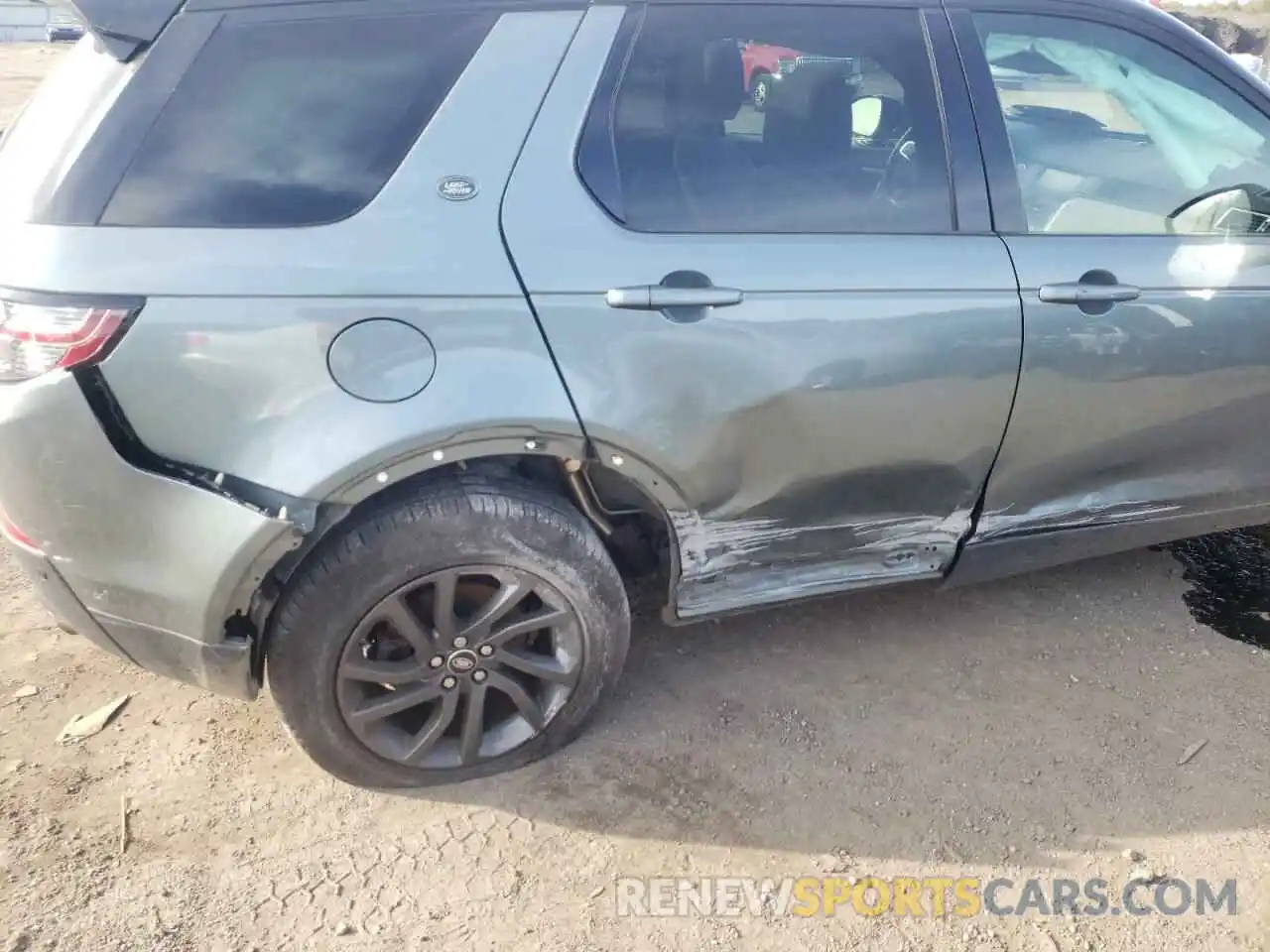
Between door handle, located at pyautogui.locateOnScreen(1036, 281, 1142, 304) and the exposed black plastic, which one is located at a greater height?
the exposed black plastic

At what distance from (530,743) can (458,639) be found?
0.40 metres

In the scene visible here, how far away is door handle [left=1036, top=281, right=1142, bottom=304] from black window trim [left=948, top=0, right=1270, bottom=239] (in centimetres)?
15

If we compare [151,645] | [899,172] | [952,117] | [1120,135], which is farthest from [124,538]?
[1120,135]

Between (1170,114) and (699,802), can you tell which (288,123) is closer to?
(699,802)

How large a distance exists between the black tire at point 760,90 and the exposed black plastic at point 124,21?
51.4 inches

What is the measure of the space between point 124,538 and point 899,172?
201cm

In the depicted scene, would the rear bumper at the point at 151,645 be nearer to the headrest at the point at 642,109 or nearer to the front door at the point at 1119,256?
the headrest at the point at 642,109

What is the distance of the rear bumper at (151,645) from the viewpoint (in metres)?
2.16

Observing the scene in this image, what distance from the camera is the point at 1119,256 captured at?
2.53 meters

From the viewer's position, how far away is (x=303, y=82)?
2057mm

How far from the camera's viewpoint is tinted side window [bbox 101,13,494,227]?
199 centimetres

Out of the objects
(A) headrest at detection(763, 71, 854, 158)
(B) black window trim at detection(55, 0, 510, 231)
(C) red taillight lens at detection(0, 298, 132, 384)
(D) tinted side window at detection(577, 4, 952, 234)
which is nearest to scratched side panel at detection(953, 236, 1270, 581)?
(D) tinted side window at detection(577, 4, 952, 234)

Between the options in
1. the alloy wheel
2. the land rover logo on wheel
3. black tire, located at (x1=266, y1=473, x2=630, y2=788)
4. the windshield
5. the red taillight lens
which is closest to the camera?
the red taillight lens

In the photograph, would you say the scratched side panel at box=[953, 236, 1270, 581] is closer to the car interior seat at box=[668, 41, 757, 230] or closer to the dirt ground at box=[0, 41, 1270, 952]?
the dirt ground at box=[0, 41, 1270, 952]
